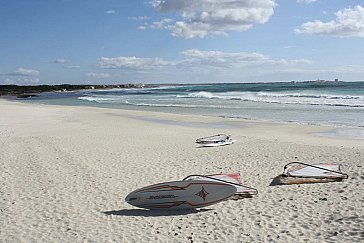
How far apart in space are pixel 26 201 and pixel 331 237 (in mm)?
6315

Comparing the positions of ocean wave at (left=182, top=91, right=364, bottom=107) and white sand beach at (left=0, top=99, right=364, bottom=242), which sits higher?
ocean wave at (left=182, top=91, right=364, bottom=107)

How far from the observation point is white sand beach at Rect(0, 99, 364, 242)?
6.64 metres

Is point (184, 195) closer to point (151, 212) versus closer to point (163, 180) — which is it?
point (151, 212)

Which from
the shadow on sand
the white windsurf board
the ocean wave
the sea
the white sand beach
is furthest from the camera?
the ocean wave

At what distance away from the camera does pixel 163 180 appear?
10.1 metres

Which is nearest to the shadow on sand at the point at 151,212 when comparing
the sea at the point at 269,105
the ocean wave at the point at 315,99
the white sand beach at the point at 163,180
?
the white sand beach at the point at 163,180

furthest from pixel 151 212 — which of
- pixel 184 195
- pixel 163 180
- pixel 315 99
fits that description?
pixel 315 99

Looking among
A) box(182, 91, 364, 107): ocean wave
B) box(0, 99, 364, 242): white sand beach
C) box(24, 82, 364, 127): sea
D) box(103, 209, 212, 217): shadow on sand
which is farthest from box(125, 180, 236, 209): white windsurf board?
box(182, 91, 364, 107): ocean wave

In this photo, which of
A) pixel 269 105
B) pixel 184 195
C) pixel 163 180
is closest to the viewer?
pixel 184 195

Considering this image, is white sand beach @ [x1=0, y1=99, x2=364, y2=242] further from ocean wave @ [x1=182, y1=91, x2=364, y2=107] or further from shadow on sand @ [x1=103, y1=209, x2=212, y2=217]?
ocean wave @ [x1=182, y1=91, x2=364, y2=107]

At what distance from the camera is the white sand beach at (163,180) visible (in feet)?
21.8

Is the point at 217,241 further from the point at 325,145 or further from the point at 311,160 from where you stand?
the point at 325,145

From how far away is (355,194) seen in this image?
27.2 ft

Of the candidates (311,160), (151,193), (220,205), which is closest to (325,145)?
(311,160)
